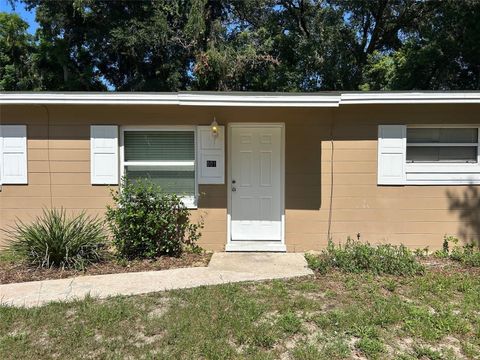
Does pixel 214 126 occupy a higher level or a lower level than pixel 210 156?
higher

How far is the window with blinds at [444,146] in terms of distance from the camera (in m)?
6.63

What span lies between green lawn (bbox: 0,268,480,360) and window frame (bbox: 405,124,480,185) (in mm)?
2373

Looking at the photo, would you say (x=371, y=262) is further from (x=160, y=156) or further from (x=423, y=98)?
(x=160, y=156)

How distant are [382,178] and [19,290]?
5.48 metres

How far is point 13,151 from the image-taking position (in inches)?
259

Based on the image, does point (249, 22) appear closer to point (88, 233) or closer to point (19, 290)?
point (88, 233)

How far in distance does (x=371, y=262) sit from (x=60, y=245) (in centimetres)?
422

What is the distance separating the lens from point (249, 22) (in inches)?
652

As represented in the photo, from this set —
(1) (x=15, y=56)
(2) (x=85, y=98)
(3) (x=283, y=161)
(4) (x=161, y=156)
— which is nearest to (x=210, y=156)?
(4) (x=161, y=156)

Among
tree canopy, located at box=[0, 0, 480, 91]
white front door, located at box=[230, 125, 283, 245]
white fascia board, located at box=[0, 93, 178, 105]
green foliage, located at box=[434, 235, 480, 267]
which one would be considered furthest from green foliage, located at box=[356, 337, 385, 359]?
tree canopy, located at box=[0, 0, 480, 91]

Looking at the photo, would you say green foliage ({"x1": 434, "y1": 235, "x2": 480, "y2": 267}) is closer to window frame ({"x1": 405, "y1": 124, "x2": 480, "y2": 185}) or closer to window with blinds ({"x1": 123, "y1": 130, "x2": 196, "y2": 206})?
window frame ({"x1": 405, "y1": 124, "x2": 480, "y2": 185})

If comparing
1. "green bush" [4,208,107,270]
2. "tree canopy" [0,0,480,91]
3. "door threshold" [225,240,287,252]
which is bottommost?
"door threshold" [225,240,287,252]

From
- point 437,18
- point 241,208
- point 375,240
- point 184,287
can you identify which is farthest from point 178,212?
point 437,18

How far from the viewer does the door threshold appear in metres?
6.69
